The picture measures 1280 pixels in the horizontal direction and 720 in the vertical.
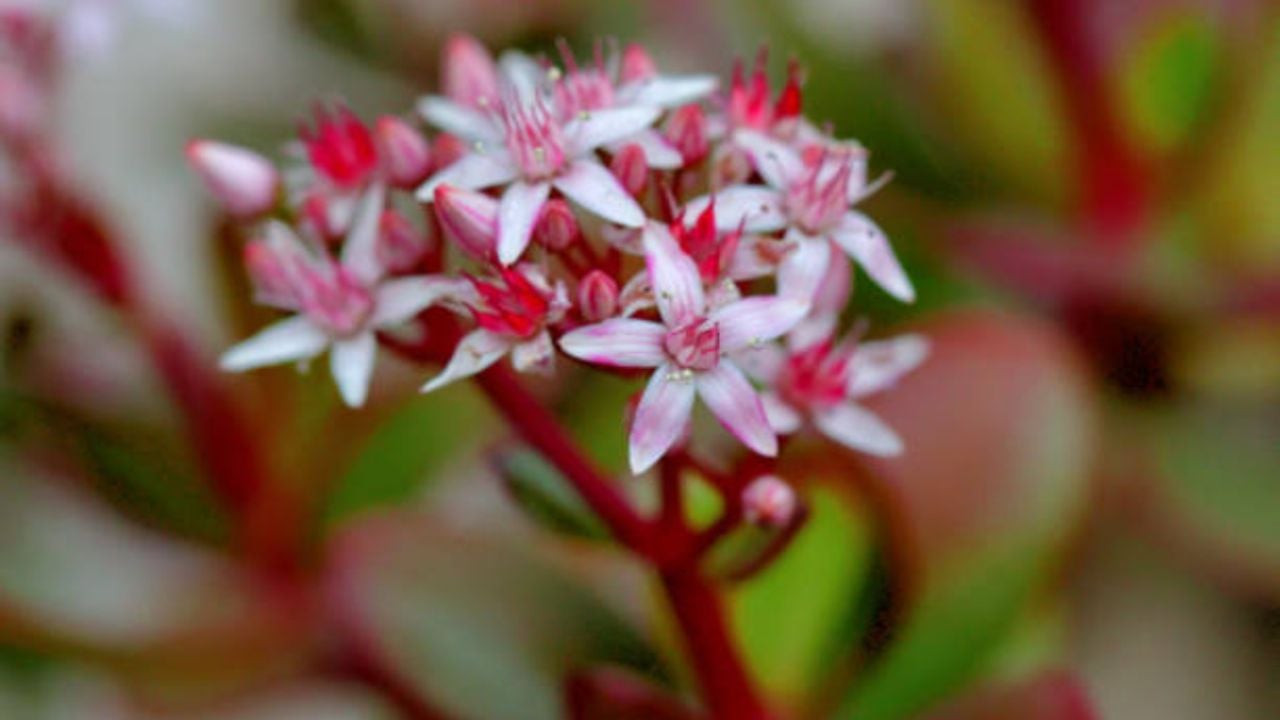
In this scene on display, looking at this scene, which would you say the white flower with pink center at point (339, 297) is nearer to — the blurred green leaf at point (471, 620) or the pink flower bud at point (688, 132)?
the pink flower bud at point (688, 132)

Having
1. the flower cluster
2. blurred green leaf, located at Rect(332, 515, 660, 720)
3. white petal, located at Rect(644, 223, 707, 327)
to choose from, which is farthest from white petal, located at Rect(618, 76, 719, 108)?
blurred green leaf, located at Rect(332, 515, 660, 720)

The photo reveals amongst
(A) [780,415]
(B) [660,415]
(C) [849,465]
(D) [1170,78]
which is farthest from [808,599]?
(D) [1170,78]

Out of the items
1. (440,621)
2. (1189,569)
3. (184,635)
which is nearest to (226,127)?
(184,635)

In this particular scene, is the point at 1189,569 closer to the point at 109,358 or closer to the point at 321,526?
the point at 321,526

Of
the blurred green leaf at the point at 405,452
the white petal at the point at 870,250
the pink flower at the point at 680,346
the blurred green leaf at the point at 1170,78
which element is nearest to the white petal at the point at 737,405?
the pink flower at the point at 680,346

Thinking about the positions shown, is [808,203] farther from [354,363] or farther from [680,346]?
[354,363]
